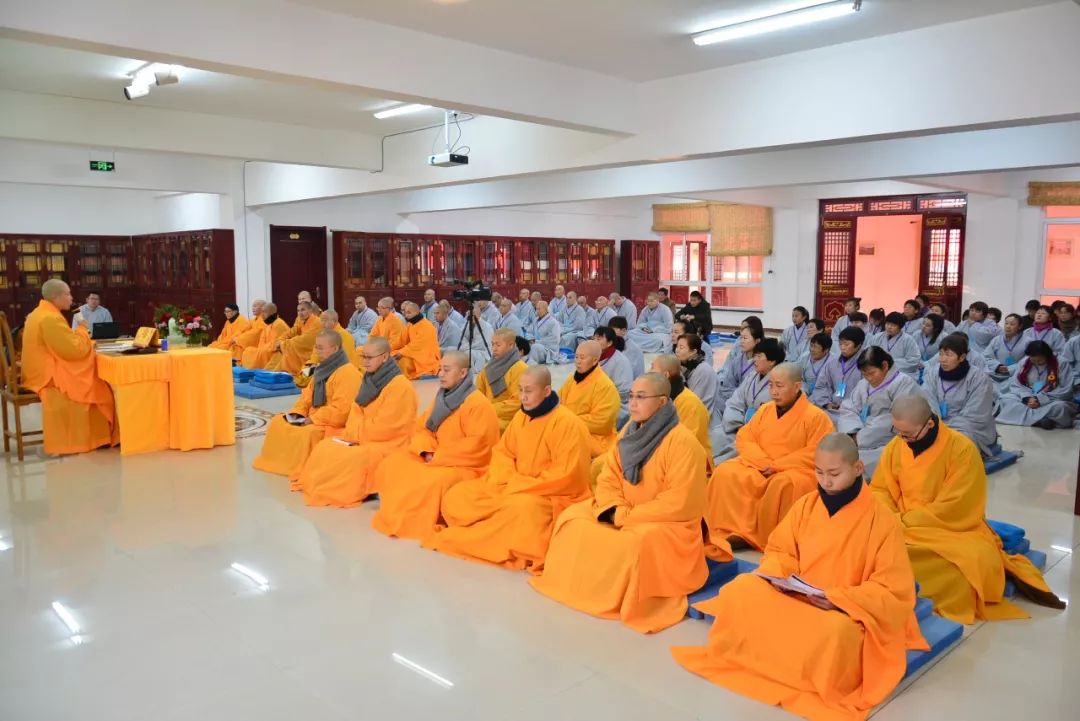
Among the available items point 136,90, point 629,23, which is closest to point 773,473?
point 629,23

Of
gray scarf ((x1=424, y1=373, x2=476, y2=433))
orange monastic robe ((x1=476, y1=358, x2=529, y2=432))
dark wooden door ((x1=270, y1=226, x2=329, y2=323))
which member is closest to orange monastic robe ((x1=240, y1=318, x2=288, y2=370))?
dark wooden door ((x1=270, y1=226, x2=329, y2=323))

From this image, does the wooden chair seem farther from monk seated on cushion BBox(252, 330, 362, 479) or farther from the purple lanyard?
the purple lanyard

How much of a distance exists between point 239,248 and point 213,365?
8097 mm

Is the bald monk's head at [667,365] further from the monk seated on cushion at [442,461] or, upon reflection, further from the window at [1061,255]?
the window at [1061,255]

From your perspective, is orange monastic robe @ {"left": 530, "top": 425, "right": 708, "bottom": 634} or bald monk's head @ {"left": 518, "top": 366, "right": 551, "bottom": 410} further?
bald monk's head @ {"left": 518, "top": 366, "right": 551, "bottom": 410}

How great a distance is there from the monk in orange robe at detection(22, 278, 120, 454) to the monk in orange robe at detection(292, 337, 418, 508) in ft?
9.55

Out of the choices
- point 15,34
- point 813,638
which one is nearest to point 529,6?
point 15,34

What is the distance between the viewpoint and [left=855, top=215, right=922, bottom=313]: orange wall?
2048 centimetres

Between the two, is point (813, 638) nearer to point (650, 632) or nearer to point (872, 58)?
point (650, 632)

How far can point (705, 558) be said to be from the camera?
15.9 ft

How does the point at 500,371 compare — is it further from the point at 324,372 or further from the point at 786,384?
the point at 786,384

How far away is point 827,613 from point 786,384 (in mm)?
2334

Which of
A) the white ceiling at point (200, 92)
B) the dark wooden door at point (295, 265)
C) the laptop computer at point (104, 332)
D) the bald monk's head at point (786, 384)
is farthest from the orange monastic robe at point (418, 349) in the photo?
the bald monk's head at point (786, 384)

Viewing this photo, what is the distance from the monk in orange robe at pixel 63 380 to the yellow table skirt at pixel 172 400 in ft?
0.62
